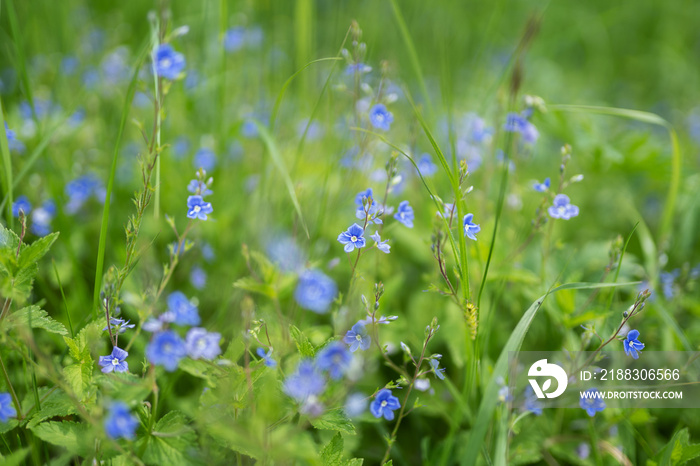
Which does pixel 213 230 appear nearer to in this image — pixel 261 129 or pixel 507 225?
pixel 261 129

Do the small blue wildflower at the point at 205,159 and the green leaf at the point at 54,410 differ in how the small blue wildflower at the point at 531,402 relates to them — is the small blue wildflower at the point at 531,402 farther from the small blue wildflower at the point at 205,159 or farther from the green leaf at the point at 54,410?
the small blue wildflower at the point at 205,159

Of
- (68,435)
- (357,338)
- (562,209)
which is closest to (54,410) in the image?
(68,435)

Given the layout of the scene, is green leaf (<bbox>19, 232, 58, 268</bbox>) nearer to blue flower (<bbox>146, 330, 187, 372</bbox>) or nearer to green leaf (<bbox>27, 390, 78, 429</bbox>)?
green leaf (<bbox>27, 390, 78, 429</bbox>)

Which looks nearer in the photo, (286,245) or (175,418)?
(175,418)

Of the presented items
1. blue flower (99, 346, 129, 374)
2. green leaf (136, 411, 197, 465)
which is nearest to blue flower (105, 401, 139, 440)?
green leaf (136, 411, 197, 465)

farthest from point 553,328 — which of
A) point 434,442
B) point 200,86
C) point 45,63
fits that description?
point 45,63

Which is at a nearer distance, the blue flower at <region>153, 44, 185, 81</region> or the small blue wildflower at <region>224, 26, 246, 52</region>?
the blue flower at <region>153, 44, 185, 81</region>
